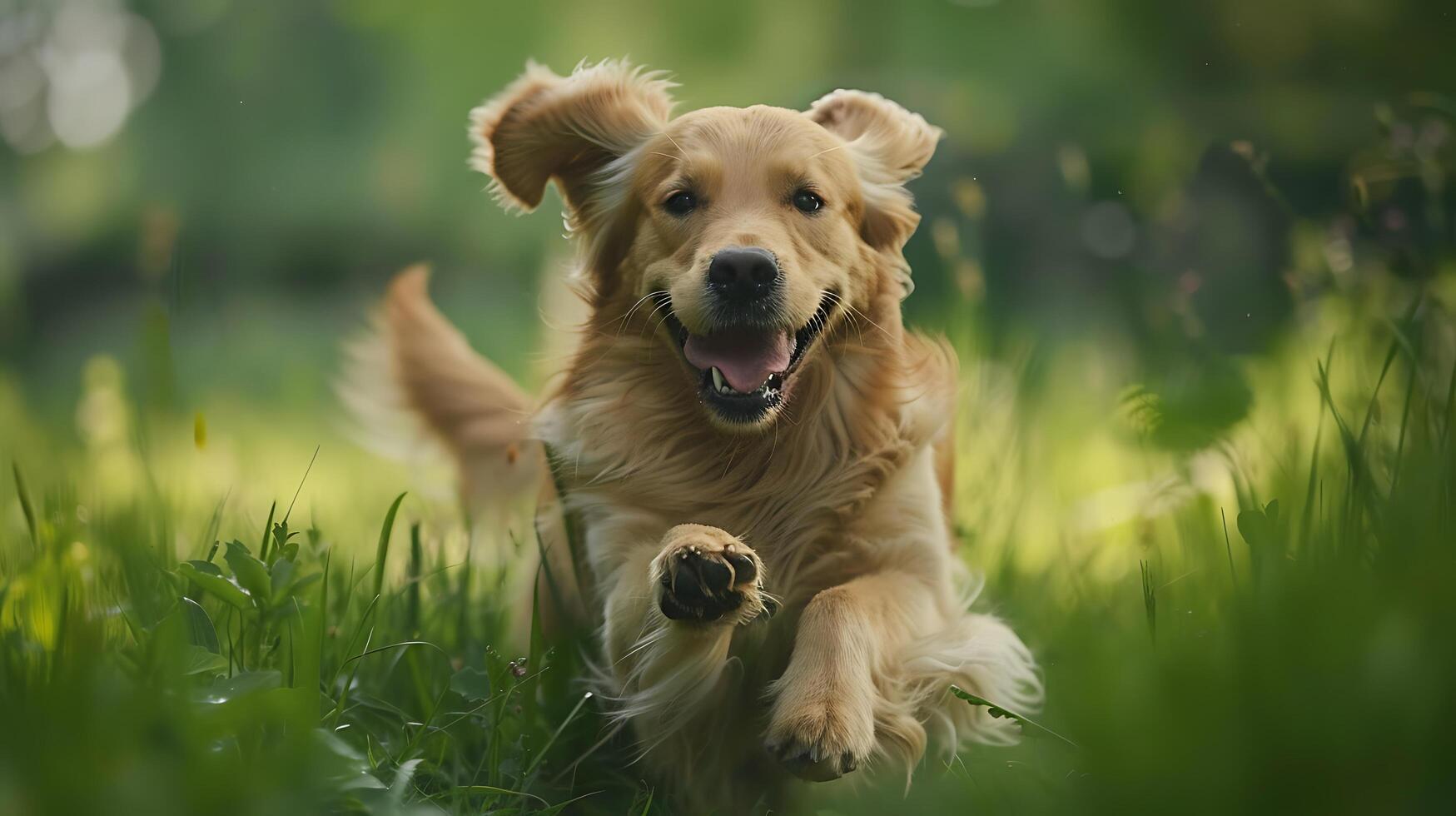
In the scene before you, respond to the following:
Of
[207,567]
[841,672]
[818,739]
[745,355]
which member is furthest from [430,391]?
[818,739]

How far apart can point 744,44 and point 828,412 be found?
20.7 feet

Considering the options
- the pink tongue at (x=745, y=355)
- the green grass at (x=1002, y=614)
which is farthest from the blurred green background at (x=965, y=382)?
the pink tongue at (x=745, y=355)

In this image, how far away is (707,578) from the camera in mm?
1942

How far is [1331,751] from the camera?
41.2 inches

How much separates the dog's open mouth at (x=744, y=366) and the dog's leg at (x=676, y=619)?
0.29 metres

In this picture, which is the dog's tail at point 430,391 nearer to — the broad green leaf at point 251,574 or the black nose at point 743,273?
the black nose at point 743,273

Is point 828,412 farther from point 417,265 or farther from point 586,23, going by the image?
point 586,23

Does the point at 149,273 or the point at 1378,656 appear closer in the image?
the point at 1378,656

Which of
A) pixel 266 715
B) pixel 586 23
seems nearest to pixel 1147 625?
pixel 266 715

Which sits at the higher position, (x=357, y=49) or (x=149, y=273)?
(x=357, y=49)

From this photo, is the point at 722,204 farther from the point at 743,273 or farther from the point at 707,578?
the point at 707,578

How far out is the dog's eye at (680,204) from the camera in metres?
2.46

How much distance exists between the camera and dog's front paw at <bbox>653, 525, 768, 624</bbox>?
1.95 meters

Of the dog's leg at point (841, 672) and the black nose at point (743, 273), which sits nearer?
the dog's leg at point (841, 672)
